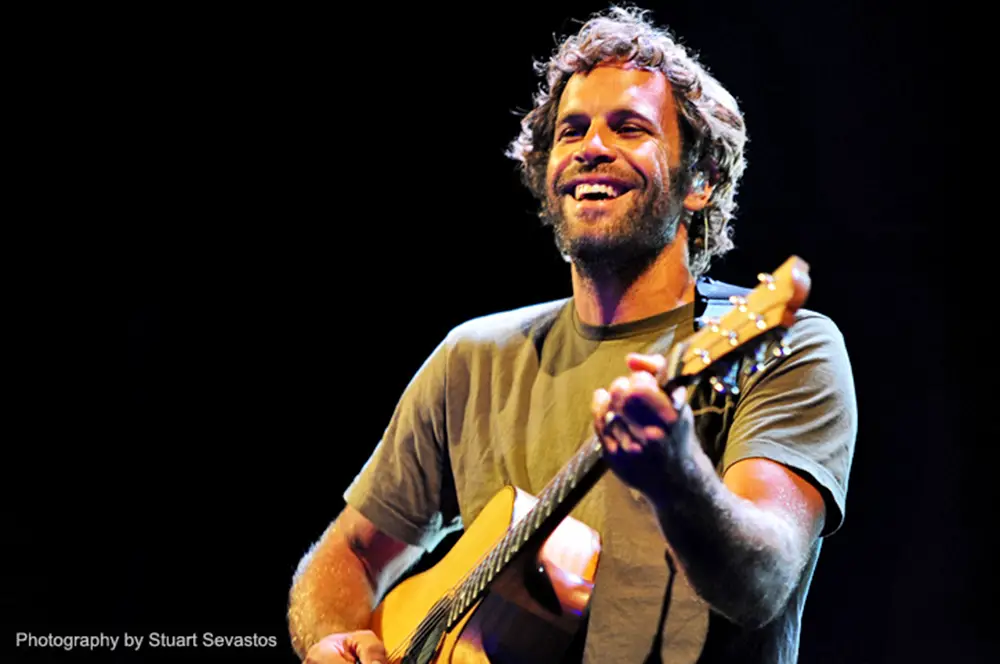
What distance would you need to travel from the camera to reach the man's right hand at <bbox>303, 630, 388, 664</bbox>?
7.54 feet

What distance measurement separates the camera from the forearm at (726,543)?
149 cm

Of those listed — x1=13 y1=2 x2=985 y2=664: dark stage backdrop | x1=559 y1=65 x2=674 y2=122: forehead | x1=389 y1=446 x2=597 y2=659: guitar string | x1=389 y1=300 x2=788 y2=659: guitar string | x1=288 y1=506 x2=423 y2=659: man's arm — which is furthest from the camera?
x1=13 y1=2 x2=985 y2=664: dark stage backdrop

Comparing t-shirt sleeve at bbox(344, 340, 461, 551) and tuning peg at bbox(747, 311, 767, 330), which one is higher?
tuning peg at bbox(747, 311, 767, 330)

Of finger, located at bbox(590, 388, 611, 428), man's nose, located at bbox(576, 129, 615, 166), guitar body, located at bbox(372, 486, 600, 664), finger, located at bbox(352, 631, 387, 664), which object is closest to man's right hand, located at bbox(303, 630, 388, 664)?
finger, located at bbox(352, 631, 387, 664)

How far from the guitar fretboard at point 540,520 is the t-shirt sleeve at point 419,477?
463 mm

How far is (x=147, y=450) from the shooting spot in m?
3.89

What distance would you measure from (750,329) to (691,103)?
1.19 meters

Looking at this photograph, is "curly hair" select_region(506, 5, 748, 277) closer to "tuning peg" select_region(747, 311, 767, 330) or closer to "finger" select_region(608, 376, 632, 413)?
"tuning peg" select_region(747, 311, 767, 330)

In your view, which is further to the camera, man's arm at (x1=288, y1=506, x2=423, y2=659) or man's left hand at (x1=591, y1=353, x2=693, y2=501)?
man's arm at (x1=288, y1=506, x2=423, y2=659)

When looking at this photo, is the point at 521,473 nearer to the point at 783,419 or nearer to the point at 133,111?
the point at 783,419

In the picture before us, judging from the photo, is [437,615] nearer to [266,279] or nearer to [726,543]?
[726,543]

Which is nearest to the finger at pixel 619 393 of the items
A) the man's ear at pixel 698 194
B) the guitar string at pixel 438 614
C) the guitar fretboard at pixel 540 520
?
the guitar fretboard at pixel 540 520

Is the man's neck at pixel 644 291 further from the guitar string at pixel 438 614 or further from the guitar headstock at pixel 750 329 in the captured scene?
the guitar headstock at pixel 750 329

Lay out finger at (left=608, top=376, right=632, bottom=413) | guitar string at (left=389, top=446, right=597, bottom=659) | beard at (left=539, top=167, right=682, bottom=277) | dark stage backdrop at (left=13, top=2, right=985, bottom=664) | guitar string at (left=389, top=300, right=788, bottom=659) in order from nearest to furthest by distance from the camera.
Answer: finger at (left=608, top=376, right=632, bottom=413) < guitar string at (left=389, top=446, right=597, bottom=659) < guitar string at (left=389, top=300, right=788, bottom=659) < beard at (left=539, top=167, right=682, bottom=277) < dark stage backdrop at (left=13, top=2, right=985, bottom=664)
